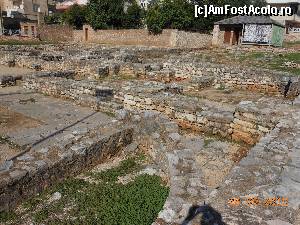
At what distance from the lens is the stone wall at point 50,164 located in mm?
4559

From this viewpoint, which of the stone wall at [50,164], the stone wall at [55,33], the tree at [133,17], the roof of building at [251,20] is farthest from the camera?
the stone wall at [55,33]

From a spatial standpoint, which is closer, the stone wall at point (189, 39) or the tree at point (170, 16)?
the stone wall at point (189, 39)

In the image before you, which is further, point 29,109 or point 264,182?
point 29,109

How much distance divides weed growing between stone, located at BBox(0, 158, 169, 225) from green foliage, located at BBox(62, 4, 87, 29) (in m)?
39.5

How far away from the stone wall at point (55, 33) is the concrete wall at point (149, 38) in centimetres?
414

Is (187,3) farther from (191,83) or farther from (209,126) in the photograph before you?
(209,126)

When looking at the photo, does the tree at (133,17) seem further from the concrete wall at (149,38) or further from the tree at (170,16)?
the tree at (170,16)

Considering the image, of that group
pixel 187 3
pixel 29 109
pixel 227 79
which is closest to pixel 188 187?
pixel 29 109

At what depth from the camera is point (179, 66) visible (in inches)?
607

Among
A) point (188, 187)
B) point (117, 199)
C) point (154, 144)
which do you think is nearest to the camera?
point (188, 187)

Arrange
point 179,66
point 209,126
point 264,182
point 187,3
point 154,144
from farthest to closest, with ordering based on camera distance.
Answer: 1. point 187,3
2. point 179,66
3. point 209,126
4. point 154,144
5. point 264,182

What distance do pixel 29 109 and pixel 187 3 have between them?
27092 mm
